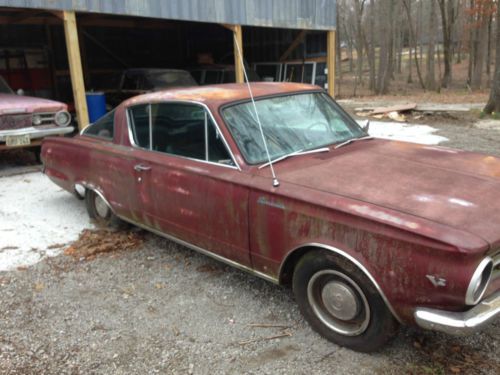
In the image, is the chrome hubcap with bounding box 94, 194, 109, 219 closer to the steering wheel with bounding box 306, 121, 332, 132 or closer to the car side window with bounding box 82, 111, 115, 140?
the car side window with bounding box 82, 111, 115, 140

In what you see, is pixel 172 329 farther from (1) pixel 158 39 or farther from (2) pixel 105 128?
(1) pixel 158 39

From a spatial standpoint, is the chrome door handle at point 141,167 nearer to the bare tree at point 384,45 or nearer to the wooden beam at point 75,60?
the wooden beam at point 75,60

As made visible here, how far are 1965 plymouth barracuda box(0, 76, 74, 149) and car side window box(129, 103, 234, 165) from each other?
12.7 ft

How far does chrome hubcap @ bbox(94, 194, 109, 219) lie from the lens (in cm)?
484

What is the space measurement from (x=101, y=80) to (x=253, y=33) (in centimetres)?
591

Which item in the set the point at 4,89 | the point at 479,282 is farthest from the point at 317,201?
the point at 4,89

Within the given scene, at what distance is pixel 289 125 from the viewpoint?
3678 mm

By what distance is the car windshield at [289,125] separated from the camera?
3420 mm

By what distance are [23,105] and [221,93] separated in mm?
5053

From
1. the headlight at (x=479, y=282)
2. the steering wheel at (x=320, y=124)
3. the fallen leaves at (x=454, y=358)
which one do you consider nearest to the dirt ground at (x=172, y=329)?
the fallen leaves at (x=454, y=358)

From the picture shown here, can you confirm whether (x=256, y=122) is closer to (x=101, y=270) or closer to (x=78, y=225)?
(x=101, y=270)

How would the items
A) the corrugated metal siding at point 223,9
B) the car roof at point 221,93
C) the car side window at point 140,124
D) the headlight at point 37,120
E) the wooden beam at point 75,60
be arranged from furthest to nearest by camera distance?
1. the corrugated metal siding at point 223,9
2. the wooden beam at point 75,60
3. the headlight at point 37,120
4. the car side window at point 140,124
5. the car roof at point 221,93

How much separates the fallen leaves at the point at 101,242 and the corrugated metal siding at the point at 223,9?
4.91m

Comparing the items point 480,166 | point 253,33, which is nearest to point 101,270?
point 480,166
